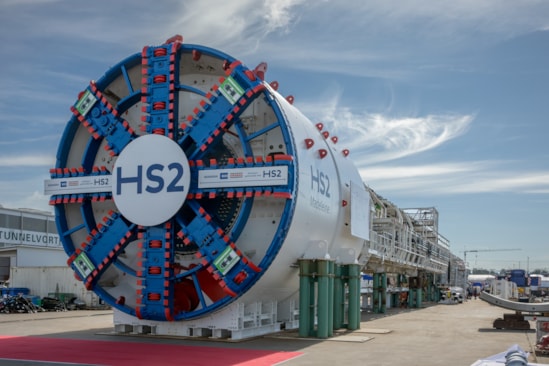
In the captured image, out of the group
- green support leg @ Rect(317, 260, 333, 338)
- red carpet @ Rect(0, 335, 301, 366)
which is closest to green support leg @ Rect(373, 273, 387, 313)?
green support leg @ Rect(317, 260, 333, 338)

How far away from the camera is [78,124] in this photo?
65.2 ft

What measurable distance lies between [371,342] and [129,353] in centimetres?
654

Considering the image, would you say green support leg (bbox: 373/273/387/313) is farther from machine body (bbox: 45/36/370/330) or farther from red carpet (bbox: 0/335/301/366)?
red carpet (bbox: 0/335/301/366)

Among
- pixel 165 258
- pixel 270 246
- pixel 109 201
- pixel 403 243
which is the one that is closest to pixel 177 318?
pixel 165 258

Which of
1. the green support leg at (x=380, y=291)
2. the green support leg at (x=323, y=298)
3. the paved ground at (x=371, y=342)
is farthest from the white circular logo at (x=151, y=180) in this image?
the green support leg at (x=380, y=291)

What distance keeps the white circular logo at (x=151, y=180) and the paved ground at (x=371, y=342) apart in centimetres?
340

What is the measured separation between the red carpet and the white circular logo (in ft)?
11.5

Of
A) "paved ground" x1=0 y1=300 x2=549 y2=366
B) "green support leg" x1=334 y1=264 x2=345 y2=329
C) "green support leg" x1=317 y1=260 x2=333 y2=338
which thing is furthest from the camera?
"green support leg" x1=334 y1=264 x2=345 y2=329

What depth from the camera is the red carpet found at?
13.4 m

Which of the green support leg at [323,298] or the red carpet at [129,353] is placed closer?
the red carpet at [129,353]

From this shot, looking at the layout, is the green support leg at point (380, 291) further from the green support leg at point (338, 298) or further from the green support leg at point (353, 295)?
the green support leg at point (338, 298)

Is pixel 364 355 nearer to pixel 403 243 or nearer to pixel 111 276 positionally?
pixel 111 276

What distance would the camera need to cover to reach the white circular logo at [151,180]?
17.4m

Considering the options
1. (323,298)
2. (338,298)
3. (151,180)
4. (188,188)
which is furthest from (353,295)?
(151,180)
